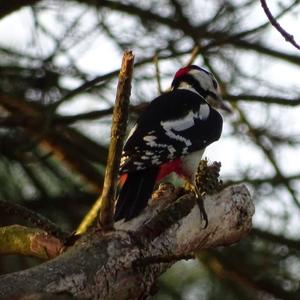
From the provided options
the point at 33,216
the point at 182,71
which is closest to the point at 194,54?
the point at 182,71

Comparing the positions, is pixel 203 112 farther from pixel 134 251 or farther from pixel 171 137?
pixel 134 251

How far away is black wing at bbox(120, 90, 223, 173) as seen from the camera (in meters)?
3.34

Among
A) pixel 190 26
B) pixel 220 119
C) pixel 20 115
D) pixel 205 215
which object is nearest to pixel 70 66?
pixel 20 115

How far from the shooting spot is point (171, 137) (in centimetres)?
364

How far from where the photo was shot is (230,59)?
4.70 m

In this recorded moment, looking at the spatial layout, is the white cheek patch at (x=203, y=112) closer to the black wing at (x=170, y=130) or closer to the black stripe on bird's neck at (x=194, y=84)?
the black wing at (x=170, y=130)

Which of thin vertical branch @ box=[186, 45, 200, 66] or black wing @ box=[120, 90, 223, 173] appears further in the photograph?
thin vertical branch @ box=[186, 45, 200, 66]

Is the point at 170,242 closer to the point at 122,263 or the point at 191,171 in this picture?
the point at 122,263

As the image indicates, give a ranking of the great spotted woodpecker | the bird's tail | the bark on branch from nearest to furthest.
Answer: the bark on branch → the bird's tail → the great spotted woodpecker

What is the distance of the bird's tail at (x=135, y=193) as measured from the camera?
2.85 metres

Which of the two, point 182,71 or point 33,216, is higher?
point 182,71

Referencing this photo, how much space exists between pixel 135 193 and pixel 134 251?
0.52m

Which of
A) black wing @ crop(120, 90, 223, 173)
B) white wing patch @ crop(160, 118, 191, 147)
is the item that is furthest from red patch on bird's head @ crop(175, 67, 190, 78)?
white wing patch @ crop(160, 118, 191, 147)

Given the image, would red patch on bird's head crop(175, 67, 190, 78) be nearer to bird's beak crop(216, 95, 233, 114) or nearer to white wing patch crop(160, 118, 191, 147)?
bird's beak crop(216, 95, 233, 114)
